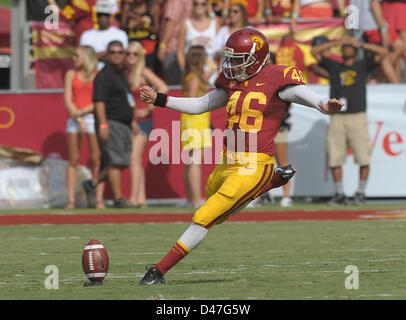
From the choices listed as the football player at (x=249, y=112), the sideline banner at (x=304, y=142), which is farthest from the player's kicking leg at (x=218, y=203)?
the sideline banner at (x=304, y=142)

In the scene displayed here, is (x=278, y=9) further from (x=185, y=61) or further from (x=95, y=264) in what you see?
(x=95, y=264)

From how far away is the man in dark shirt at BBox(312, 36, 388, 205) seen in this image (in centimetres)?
1412

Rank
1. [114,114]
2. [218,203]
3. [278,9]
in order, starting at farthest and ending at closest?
[278,9] → [114,114] → [218,203]

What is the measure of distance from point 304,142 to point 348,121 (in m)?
0.79

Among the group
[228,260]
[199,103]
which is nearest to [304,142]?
[228,260]

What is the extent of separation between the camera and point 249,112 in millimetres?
7406

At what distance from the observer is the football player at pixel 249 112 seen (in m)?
7.21

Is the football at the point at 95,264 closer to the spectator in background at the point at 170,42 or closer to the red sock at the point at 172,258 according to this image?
the red sock at the point at 172,258

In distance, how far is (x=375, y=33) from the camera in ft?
49.2

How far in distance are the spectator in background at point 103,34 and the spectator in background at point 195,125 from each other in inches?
56.8

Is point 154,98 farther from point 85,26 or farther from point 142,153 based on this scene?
point 85,26
